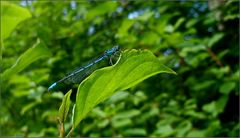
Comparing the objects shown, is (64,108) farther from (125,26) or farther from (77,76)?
(125,26)

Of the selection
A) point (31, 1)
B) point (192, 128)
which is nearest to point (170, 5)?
point (192, 128)

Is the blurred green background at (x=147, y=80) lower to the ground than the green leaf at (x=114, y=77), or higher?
higher

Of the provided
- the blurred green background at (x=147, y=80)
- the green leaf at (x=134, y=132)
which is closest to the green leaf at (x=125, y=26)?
the blurred green background at (x=147, y=80)

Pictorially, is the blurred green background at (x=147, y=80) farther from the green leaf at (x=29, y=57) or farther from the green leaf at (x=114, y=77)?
the green leaf at (x=114, y=77)

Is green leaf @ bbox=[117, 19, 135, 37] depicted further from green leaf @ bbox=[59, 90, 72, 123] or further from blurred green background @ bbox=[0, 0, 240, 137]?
green leaf @ bbox=[59, 90, 72, 123]

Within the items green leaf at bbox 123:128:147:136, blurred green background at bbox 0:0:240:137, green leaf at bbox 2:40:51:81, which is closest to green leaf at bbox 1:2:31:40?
green leaf at bbox 2:40:51:81

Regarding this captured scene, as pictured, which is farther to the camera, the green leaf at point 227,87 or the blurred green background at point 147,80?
the blurred green background at point 147,80
